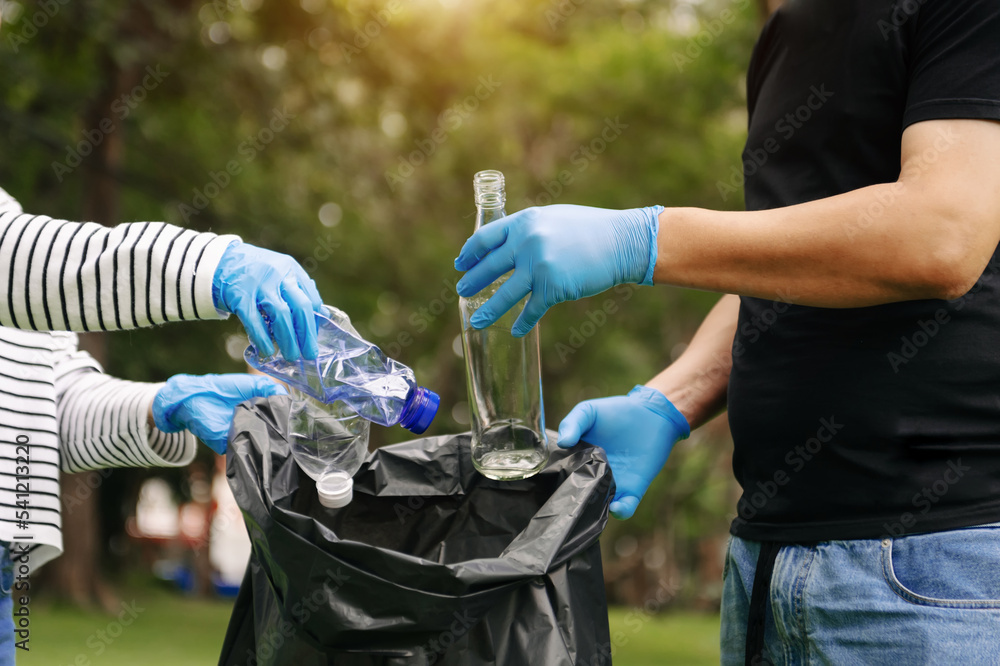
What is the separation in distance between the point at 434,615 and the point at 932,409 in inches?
34.0

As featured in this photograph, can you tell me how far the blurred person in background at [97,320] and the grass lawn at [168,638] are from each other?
4.41 meters

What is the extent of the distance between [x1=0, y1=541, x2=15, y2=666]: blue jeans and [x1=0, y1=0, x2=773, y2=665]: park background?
578 cm

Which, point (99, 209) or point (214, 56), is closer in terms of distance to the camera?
point (214, 56)

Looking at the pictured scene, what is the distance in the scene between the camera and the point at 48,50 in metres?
8.34

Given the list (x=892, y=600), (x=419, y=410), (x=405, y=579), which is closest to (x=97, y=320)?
(x=419, y=410)

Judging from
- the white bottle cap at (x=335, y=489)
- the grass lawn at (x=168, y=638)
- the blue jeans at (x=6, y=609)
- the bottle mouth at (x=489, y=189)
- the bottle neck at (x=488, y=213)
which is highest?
the bottle mouth at (x=489, y=189)

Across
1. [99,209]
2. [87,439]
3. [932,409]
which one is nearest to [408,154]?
[99,209]

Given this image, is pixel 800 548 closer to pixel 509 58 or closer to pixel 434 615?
pixel 434 615

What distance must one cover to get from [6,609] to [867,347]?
1.63 meters

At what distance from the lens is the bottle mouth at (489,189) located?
1.62m

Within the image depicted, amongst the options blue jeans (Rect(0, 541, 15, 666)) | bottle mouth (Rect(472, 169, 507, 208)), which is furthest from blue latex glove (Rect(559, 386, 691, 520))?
blue jeans (Rect(0, 541, 15, 666))

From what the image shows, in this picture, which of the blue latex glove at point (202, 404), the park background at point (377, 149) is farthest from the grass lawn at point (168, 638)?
the blue latex glove at point (202, 404)

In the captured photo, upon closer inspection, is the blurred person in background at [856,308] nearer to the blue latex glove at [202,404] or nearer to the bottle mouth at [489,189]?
the bottle mouth at [489,189]

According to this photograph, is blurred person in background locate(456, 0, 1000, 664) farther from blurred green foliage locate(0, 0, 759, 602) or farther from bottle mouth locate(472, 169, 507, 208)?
blurred green foliage locate(0, 0, 759, 602)
